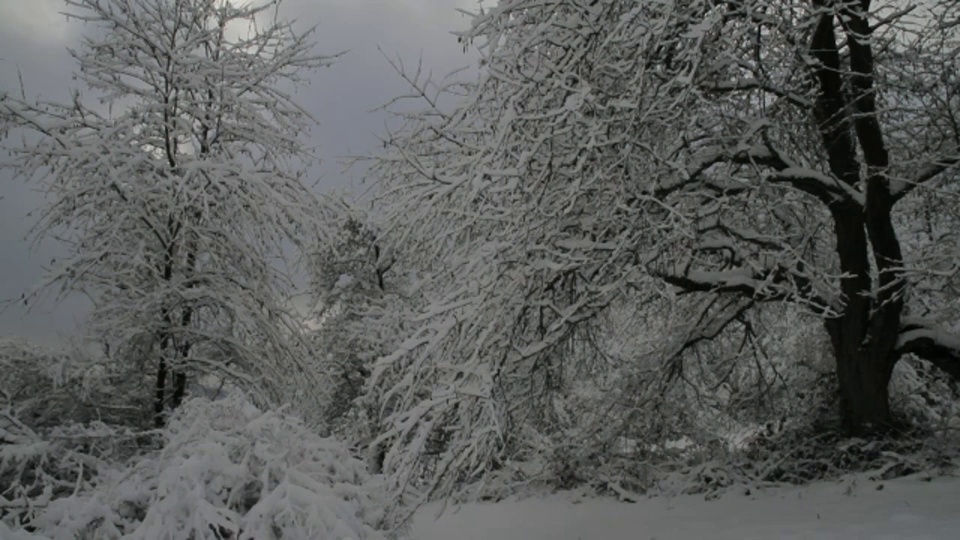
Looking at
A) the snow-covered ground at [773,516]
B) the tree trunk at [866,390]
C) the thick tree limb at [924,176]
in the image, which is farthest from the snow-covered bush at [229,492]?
the thick tree limb at [924,176]

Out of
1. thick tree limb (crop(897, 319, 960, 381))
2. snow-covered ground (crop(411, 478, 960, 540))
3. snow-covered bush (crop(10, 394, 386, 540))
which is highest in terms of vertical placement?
thick tree limb (crop(897, 319, 960, 381))

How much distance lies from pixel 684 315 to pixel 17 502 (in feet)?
27.7

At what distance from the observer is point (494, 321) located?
5543 millimetres

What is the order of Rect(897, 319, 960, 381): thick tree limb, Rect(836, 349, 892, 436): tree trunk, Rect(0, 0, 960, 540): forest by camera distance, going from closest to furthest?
Rect(0, 0, 960, 540): forest → Rect(897, 319, 960, 381): thick tree limb → Rect(836, 349, 892, 436): tree trunk

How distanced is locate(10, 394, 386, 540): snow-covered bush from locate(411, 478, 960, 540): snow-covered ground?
145 centimetres

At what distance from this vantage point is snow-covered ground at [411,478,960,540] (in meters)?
5.44

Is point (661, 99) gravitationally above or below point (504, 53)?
below

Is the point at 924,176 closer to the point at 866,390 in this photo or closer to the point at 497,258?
the point at 866,390

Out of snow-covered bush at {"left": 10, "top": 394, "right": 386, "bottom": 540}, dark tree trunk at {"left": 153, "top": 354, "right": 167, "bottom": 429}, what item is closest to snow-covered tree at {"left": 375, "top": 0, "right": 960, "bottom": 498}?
snow-covered bush at {"left": 10, "top": 394, "right": 386, "bottom": 540}

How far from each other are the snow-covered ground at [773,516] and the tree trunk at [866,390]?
78 cm

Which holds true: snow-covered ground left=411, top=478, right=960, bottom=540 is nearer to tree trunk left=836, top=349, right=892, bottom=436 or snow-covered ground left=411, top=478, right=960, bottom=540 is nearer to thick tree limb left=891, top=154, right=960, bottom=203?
tree trunk left=836, top=349, right=892, bottom=436

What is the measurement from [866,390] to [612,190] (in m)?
3.89

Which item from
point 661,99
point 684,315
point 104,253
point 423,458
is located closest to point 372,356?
point 684,315

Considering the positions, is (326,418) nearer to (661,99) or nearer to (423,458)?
(423,458)
